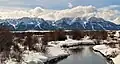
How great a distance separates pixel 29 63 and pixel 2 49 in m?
5.66

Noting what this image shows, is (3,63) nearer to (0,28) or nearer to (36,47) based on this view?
(0,28)

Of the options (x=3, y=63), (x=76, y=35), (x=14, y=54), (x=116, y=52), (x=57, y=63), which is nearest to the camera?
(x=3, y=63)

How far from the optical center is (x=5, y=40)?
30.7 metres

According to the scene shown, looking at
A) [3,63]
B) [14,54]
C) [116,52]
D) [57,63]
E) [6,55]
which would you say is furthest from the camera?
[116,52]

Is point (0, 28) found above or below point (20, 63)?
above

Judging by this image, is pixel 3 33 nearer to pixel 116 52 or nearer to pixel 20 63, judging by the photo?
pixel 20 63

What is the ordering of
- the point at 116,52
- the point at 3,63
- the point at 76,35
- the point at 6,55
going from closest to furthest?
1. the point at 3,63
2. the point at 6,55
3. the point at 116,52
4. the point at 76,35

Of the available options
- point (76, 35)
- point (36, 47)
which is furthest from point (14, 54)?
point (76, 35)

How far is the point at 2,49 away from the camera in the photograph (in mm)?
30641

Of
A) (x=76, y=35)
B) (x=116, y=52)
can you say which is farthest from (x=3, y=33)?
(x=76, y=35)

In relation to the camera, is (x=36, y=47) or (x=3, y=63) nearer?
(x=3, y=63)

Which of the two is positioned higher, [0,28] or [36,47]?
[0,28]

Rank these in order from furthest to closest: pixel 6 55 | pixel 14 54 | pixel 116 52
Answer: pixel 116 52, pixel 14 54, pixel 6 55

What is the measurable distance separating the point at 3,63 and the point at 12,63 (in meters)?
1.04
